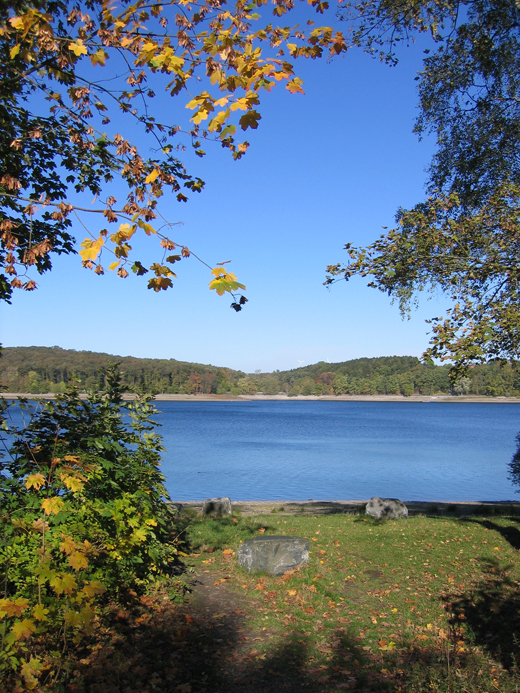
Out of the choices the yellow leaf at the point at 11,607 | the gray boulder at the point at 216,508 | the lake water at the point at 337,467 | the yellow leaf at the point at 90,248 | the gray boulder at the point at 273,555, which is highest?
the yellow leaf at the point at 90,248

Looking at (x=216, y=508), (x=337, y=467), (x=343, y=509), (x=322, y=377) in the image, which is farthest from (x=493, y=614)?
(x=322, y=377)

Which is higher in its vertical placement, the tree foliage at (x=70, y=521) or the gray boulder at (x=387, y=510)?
the tree foliage at (x=70, y=521)

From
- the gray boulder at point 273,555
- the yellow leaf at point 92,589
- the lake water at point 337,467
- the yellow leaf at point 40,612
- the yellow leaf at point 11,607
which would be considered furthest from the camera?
the lake water at point 337,467

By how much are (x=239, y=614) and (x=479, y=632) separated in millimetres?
2647

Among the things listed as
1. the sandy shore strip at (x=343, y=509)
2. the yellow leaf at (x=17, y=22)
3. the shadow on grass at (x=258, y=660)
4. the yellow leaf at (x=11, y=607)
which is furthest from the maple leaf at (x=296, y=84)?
the sandy shore strip at (x=343, y=509)

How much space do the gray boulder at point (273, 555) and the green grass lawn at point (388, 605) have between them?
5.4 inches

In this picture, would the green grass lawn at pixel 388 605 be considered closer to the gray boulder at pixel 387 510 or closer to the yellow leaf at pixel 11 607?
the gray boulder at pixel 387 510

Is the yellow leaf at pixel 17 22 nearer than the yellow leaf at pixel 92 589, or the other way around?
the yellow leaf at pixel 17 22

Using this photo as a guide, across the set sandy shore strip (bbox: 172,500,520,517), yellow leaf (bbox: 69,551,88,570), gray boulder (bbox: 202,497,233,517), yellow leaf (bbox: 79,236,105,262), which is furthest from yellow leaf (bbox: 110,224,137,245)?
sandy shore strip (bbox: 172,500,520,517)

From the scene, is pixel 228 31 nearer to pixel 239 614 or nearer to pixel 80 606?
pixel 80 606

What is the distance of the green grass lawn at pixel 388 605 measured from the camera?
4.55 metres

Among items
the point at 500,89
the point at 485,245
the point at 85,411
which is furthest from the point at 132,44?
the point at 500,89

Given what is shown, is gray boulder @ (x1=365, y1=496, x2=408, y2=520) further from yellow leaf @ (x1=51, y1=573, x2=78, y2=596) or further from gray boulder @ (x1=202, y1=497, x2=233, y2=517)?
yellow leaf @ (x1=51, y1=573, x2=78, y2=596)

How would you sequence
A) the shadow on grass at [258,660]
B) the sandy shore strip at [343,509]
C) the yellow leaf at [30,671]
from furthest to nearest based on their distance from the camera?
the sandy shore strip at [343,509] → the shadow on grass at [258,660] → the yellow leaf at [30,671]
